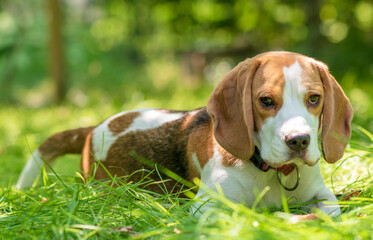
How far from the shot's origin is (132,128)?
11.7 feet

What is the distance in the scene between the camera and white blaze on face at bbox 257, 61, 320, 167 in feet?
7.78

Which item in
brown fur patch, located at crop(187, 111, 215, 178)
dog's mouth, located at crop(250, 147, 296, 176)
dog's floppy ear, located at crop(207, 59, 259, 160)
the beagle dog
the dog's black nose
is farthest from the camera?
brown fur patch, located at crop(187, 111, 215, 178)

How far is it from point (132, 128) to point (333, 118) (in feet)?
5.11

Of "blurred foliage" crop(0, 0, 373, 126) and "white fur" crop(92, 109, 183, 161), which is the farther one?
"blurred foliage" crop(0, 0, 373, 126)

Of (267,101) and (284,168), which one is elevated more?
(267,101)

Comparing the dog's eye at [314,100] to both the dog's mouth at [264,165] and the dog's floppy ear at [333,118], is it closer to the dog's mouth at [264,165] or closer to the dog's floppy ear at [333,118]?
the dog's floppy ear at [333,118]

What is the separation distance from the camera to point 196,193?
3.16 m

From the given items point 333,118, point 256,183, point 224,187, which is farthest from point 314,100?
point 224,187

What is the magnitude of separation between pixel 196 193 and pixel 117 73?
1045 cm

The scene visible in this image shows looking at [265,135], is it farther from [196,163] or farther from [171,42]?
[171,42]

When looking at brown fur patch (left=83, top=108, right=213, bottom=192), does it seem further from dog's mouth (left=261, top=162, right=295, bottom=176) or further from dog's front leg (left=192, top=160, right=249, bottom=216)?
dog's mouth (left=261, top=162, right=295, bottom=176)

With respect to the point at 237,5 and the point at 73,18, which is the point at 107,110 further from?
the point at 73,18

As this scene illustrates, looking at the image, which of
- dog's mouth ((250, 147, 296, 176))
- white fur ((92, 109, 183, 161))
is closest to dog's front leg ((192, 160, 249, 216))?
dog's mouth ((250, 147, 296, 176))

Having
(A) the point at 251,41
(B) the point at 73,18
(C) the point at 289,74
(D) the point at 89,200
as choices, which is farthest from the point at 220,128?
(B) the point at 73,18
